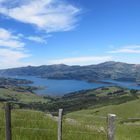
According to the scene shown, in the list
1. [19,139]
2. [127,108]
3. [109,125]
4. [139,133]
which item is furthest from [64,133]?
[127,108]

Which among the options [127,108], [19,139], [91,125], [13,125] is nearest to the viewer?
[19,139]

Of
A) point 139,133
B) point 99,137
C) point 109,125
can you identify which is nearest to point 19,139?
point 99,137

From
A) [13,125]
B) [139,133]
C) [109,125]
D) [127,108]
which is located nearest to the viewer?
[109,125]

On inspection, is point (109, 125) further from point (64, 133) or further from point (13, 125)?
point (13, 125)

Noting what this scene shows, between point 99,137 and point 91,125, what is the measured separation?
313 centimetres

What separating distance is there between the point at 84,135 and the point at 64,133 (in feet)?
4.32

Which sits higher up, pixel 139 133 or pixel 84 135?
pixel 84 135

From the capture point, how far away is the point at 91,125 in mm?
22188

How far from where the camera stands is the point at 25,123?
20.6 meters

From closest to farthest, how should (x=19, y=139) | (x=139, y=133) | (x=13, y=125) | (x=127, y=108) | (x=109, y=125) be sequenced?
(x=109, y=125) < (x=19, y=139) < (x=13, y=125) < (x=139, y=133) < (x=127, y=108)

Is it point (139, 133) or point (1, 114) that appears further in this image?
point (139, 133)

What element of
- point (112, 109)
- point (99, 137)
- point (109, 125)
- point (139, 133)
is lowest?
point (112, 109)

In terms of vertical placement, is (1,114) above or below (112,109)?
above

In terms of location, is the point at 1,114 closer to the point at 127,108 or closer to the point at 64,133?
the point at 64,133
